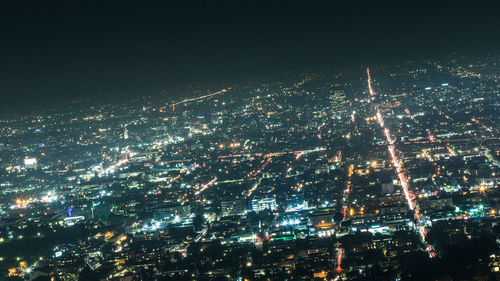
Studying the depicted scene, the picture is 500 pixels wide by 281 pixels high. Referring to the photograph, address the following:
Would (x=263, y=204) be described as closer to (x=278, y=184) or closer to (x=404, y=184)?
(x=278, y=184)

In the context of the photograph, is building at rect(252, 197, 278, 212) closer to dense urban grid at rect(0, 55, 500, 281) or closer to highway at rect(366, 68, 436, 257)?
dense urban grid at rect(0, 55, 500, 281)

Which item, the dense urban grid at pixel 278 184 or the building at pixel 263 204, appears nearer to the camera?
the dense urban grid at pixel 278 184

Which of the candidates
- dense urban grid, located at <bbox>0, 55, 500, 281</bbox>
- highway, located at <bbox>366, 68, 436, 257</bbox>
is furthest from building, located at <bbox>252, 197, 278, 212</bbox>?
highway, located at <bbox>366, 68, 436, 257</bbox>

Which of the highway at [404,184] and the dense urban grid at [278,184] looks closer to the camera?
the dense urban grid at [278,184]

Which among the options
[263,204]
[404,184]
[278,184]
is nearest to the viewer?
[263,204]

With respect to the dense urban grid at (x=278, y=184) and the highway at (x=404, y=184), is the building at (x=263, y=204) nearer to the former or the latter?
the dense urban grid at (x=278, y=184)

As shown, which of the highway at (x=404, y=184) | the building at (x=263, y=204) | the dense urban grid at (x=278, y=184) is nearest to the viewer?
the dense urban grid at (x=278, y=184)

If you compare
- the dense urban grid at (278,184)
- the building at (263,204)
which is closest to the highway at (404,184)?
the dense urban grid at (278,184)

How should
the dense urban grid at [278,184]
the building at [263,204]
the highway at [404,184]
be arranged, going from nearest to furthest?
the dense urban grid at [278,184] → the highway at [404,184] → the building at [263,204]

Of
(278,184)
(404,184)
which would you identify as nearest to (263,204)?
(278,184)

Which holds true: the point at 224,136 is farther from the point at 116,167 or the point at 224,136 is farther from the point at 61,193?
the point at 61,193
